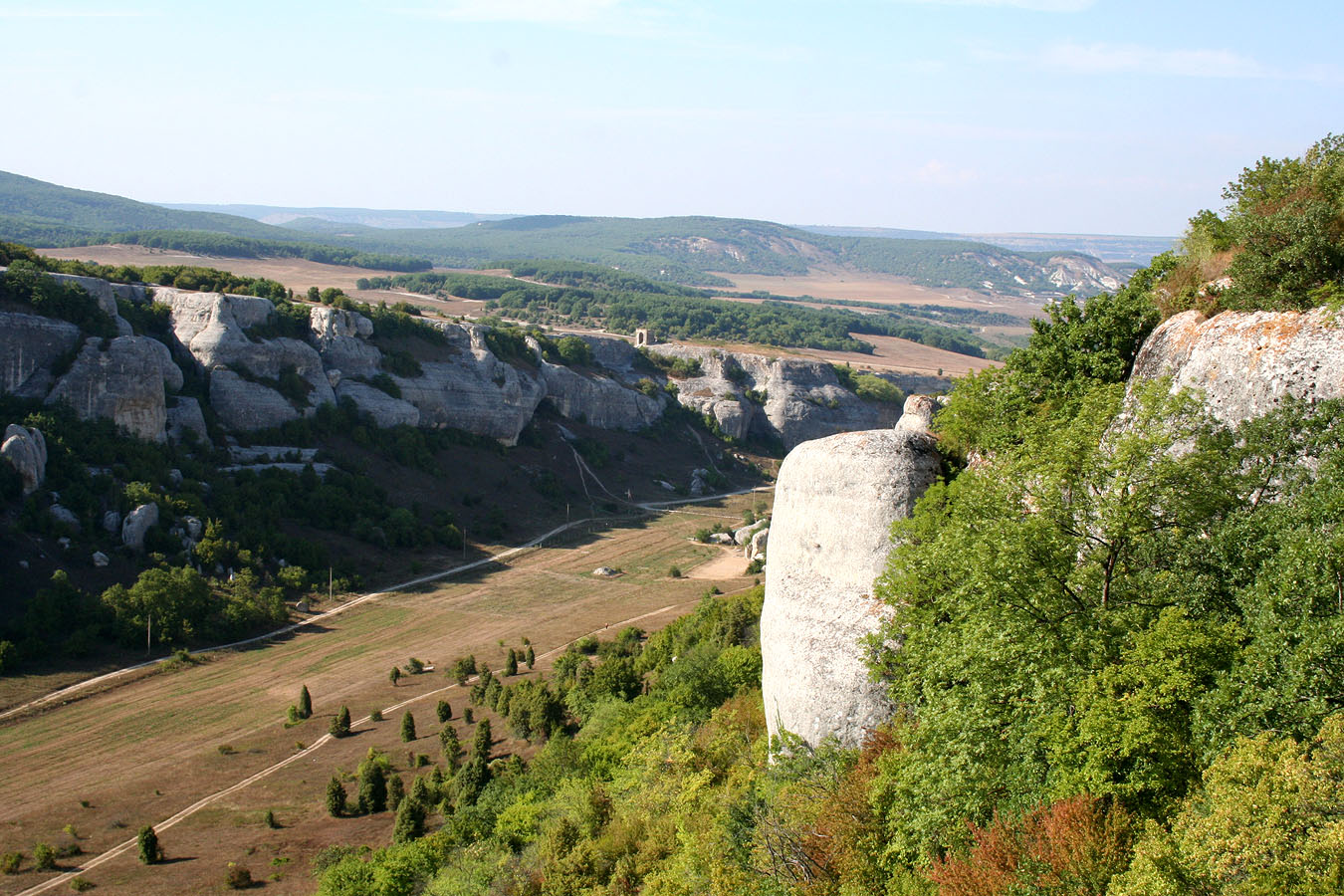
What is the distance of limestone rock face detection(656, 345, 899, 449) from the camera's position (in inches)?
3472

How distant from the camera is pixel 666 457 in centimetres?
7938

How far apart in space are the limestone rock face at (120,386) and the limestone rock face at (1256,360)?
4811cm

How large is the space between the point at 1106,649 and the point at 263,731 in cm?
2946

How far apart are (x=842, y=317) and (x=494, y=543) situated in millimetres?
96417

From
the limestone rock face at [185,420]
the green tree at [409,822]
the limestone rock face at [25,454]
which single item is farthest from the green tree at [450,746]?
the limestone rock face at [185,420]

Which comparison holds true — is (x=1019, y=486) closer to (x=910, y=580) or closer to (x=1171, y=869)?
(x=910, y=580)

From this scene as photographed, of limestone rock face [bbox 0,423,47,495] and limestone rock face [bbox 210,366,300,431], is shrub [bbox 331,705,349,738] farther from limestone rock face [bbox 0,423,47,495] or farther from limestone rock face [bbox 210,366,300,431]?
limestone rock face [bbox 210,366,300,431]


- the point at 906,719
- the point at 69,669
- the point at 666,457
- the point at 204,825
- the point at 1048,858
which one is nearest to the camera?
the point at 1048,858

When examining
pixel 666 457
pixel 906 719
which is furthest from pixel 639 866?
pixel 666 457

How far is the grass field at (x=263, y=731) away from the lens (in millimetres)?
25766

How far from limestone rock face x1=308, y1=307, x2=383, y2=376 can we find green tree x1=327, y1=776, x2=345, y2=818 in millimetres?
41222

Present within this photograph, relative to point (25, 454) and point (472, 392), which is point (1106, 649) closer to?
point (25, 454)

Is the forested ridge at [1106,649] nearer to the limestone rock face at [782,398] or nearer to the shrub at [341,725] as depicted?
the shrub at [341,725]

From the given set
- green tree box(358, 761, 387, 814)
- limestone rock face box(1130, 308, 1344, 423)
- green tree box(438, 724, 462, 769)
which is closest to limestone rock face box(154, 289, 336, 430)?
green tree box(438, 724, 462, 769)
